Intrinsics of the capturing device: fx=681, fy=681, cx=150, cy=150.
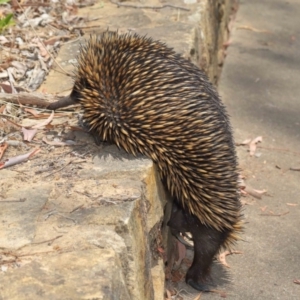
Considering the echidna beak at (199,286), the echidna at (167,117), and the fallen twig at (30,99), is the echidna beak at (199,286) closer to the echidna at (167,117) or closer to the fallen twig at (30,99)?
the echidna at (167,117)

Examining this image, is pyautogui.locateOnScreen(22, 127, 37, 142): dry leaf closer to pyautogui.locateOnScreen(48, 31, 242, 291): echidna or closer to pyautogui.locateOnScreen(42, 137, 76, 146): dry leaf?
pyautogui.locateOnScreen(42, 137, 76, 146): dry leaf

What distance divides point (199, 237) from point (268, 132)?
6.64 ft

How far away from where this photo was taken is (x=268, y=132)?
17.9ft

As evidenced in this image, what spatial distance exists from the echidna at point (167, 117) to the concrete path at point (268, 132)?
19.5 inches

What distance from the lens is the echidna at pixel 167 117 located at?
333 cm

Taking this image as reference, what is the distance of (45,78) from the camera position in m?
4.36

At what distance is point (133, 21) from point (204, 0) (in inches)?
31.2

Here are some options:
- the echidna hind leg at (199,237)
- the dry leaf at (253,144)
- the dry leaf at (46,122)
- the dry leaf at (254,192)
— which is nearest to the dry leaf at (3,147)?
the dry leaf at (46,122)

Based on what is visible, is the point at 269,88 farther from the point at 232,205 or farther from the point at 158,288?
the point at 158,288

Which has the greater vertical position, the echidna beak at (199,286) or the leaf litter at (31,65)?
the leaf litter at (31,65)

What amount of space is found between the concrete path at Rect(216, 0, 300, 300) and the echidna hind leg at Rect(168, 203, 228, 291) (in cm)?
16

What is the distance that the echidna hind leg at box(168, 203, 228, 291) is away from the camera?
11.9ft

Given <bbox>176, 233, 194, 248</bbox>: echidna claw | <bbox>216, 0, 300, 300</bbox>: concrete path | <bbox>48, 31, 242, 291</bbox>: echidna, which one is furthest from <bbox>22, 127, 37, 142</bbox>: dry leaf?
<bbox>216, 0, 300, 300</bbox>: concrete path

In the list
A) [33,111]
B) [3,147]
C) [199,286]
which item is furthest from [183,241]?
[3,147]
